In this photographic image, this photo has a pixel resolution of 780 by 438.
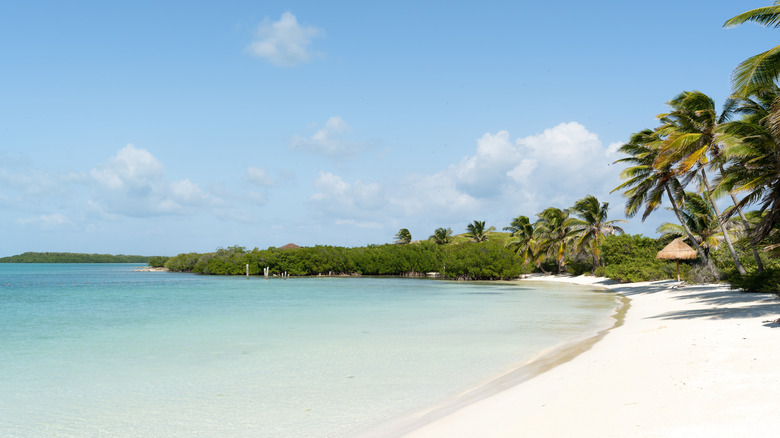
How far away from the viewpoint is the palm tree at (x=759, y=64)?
1014 centimetres

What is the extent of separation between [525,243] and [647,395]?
54769mm

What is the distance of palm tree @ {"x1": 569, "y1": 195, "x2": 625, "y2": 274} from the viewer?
44750 millimetres

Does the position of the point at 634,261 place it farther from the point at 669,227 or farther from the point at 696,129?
the point at 696,129

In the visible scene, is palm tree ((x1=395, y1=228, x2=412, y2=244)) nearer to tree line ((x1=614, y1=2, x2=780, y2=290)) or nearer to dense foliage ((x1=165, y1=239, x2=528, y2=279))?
dense foliage ((x1=165, y1=239, x2=528, y2=279))

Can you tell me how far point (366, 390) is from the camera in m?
8.32

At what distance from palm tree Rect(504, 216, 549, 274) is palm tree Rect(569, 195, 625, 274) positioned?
A: 30.1 feet

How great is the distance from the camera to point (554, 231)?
53.7 meters

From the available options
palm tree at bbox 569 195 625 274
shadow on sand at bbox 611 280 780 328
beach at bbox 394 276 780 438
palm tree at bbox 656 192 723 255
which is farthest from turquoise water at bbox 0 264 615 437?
palm tree at bbox 569 195 625 274

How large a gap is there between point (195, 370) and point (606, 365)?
8.18 m

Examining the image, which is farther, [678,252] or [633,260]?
[633,260]

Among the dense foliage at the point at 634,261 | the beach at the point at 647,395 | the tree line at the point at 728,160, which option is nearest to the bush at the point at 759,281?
the tree line at the point at 728,160

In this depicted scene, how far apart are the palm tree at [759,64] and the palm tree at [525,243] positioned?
45853mm

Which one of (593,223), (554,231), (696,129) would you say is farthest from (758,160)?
(554,231)

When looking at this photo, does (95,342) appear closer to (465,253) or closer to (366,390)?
(366,390)
